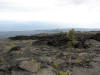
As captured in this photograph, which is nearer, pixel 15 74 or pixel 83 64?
pixel 15 74

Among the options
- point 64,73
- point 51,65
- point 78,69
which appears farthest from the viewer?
point 51,65

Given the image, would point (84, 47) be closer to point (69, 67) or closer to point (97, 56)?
point (97, 56)

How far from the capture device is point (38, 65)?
8742 millimetres

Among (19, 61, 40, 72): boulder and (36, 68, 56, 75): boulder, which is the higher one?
(19, 61, 40, 72): boulder

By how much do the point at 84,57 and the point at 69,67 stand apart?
2390 mm

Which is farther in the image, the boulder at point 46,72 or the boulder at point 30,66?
the boulder at point 30,66

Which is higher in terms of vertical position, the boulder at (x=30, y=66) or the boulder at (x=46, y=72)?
the boulder at (x=30, y=66)

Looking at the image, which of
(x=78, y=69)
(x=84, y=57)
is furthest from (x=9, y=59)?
(x=84, y=57)

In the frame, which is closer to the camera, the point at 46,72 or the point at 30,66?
the point at 46,72

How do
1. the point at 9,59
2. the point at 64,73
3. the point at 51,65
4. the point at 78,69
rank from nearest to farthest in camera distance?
1. the point at 64,73
2. the point at 78,69
3. the point at 51,65
4. the point at 9,59

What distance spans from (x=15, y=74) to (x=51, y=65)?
105 inches

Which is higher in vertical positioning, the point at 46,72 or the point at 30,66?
the point at 30,66

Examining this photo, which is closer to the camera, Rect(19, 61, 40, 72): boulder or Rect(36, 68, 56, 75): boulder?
Rect(36, 68, 56, 75): boulder

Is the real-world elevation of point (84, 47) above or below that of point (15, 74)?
above
